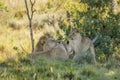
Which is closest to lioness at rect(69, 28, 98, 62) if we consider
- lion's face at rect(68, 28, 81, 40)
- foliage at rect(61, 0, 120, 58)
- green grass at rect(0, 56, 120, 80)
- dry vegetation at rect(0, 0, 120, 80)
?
lion's face at rect(68, 28, 81, 40)

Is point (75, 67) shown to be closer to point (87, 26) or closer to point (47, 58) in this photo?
point (47, 58)

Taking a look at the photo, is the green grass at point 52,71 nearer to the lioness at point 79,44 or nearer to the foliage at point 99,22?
the lioness at point 79,44

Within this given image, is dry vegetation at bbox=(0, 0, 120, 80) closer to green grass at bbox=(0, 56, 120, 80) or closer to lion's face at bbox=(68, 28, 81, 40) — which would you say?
green grass at bbox=(0, 56, 120, 80)

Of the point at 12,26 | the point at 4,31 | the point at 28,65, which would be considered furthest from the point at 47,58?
the point at 12,26

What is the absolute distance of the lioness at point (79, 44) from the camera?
9.12 m

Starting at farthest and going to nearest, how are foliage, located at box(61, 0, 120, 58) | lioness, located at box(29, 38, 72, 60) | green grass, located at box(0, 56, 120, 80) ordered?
foliage, located at box(61, 0, 120, 58)
lioness, located at box(29, 38, 72, 60)
green grass, located at box(0, 56, 120, 80)

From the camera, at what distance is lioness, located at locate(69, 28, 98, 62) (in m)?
9.12

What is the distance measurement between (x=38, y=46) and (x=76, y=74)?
2.70 metres

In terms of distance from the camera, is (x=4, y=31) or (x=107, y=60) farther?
(x=4, y=31)

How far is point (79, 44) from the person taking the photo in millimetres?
9336

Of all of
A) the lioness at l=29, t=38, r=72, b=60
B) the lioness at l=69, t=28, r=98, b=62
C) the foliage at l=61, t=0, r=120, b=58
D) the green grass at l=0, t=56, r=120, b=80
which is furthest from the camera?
→ the foliage at l=61, t=0, r=120, b=58

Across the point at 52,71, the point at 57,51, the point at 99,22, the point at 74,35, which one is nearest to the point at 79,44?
the point at 74,35

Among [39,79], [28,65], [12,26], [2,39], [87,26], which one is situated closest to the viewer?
[39,79]

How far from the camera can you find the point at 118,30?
32.1 feet
